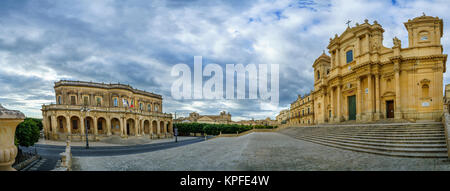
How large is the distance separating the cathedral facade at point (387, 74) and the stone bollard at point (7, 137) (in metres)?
23.6

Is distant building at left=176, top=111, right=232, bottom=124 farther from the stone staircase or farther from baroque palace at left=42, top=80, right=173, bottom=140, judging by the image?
the stone staircase

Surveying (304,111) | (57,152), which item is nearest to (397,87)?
(304,111)

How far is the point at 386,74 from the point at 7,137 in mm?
26835

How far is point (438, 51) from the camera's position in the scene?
16828mm

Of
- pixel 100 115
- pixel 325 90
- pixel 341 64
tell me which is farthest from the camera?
pixel 100 115

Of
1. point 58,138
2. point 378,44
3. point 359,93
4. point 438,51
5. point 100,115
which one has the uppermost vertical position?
point 378,44

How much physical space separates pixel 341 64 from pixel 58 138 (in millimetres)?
44860

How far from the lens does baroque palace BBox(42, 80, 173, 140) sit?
92.6ft

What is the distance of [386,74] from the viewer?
750 inches

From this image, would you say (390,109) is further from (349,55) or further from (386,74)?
(349,55)

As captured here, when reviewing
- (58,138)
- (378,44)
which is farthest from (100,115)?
(378,44)

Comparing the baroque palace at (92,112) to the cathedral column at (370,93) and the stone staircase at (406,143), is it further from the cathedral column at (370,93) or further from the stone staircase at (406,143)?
the cathedral column at (370,93)

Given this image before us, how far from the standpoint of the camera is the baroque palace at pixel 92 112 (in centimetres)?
2823
